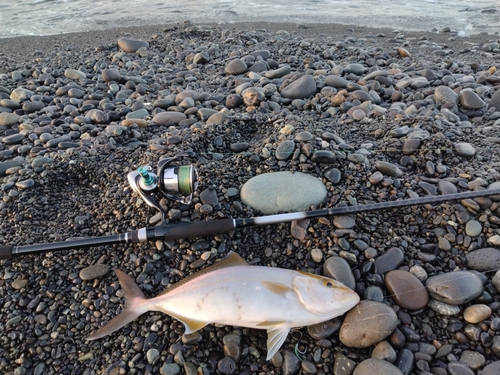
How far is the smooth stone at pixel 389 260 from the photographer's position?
8.82 ft

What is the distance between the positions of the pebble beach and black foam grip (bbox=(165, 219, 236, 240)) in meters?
0.11

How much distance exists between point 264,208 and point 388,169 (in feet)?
3.79

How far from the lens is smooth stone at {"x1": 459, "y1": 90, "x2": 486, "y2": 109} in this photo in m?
4.73

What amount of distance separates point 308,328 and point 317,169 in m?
1.44

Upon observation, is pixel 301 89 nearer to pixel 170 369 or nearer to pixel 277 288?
pixel 277 288

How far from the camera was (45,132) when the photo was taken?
15.0 ft

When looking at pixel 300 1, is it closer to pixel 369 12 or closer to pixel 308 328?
pixel 369 12

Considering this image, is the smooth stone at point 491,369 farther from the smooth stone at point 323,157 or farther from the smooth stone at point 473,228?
the smooth stone at point 323,157

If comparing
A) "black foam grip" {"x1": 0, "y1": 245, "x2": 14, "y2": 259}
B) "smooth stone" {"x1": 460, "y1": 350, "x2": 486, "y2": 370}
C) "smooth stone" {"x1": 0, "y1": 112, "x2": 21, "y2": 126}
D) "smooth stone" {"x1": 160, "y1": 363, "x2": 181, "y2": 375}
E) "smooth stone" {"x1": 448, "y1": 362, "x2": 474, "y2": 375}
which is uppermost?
"smooth stone" {"x1": 0, "y1": 112, "x2": 21, "y2": 126}

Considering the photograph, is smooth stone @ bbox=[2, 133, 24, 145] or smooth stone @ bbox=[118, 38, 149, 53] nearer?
smooth stone @ bbox=[2, 133, 24, 145]

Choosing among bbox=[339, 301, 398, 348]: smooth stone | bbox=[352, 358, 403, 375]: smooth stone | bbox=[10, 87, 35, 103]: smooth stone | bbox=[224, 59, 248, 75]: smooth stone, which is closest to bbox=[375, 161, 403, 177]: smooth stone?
bbox=[339, 301, 398, 348]: smooth stone

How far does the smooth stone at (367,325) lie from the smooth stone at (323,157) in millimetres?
1380

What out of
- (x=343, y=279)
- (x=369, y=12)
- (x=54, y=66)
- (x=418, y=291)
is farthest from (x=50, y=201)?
(x=369, y=12)

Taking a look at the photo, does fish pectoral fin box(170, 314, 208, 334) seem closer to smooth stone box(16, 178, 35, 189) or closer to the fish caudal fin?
the fish caudal fin
